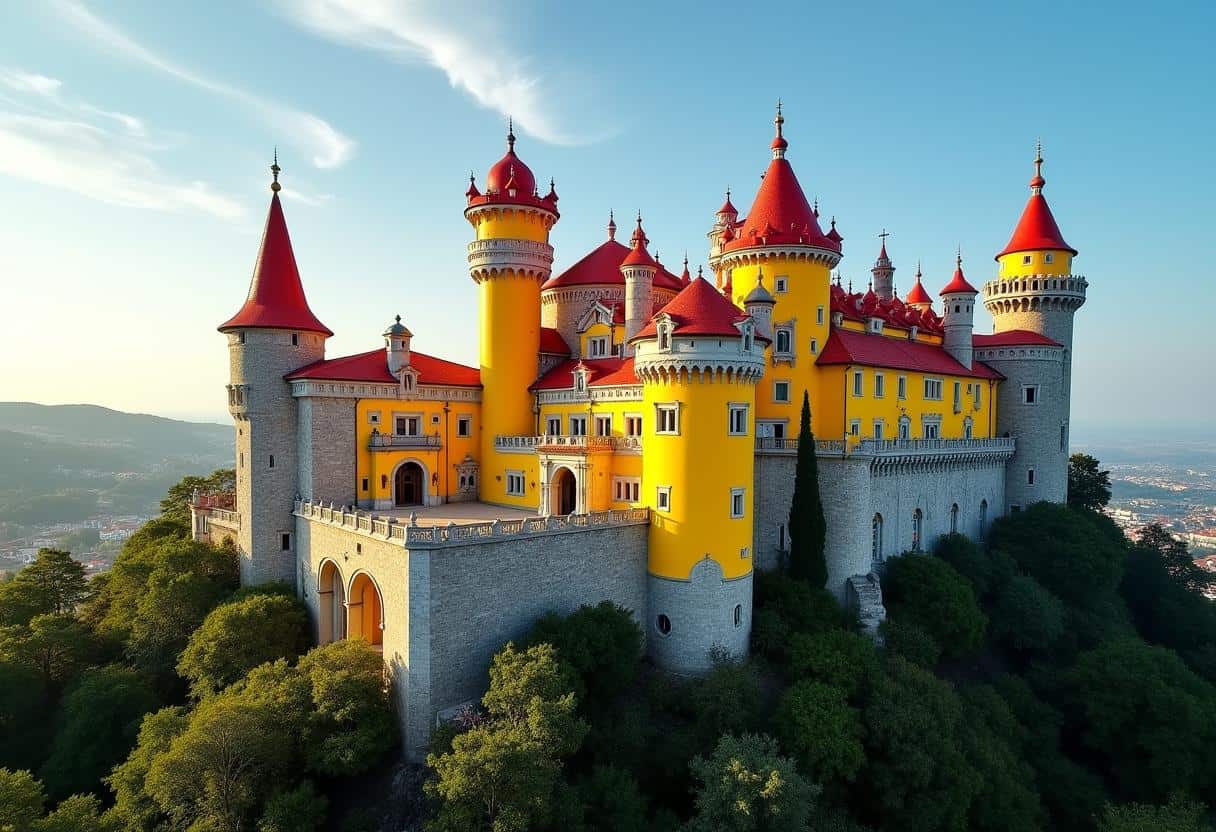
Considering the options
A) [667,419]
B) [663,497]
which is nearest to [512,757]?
[663,497]

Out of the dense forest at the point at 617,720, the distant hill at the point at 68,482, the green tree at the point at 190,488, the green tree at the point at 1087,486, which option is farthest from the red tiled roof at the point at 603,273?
the distant hill at the point at 68,482

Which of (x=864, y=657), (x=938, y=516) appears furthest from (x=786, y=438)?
(x=938, y=516)

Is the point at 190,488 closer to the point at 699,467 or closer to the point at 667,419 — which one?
the point at 667,419

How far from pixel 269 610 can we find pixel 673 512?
20.0 meters

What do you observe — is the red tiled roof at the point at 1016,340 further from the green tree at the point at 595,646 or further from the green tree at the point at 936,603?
the green tree at the point at 595,646

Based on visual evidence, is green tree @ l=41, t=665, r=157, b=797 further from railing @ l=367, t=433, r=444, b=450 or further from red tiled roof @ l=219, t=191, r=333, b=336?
red tiled roof @ l=219, t=191, r=333, b=336

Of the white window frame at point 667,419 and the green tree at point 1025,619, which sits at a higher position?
the white window frame at point 667,419

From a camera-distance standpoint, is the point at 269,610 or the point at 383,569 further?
the point at 269,610

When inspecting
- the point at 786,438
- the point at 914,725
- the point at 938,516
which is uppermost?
the point at 786,438

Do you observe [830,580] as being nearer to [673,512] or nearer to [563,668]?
[673,512]

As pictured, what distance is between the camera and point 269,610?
31.5 metres

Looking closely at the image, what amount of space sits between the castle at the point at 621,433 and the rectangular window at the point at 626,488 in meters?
0.17

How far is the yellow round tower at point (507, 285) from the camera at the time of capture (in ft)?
131

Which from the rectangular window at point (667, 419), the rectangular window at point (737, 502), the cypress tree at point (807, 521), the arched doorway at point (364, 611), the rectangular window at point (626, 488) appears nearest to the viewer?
the rectangular window at point (667, 419)
